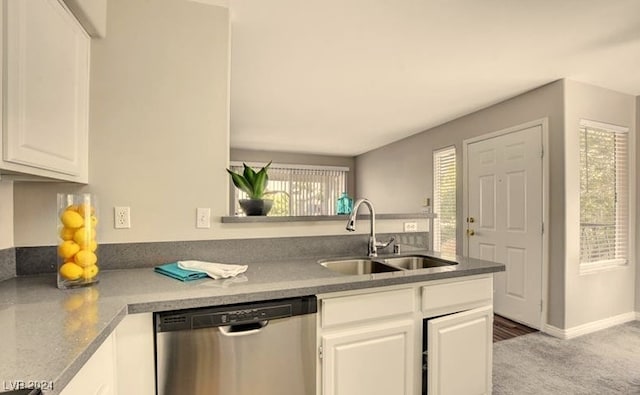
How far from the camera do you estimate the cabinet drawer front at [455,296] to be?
156 cm

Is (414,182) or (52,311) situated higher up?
(414,182)

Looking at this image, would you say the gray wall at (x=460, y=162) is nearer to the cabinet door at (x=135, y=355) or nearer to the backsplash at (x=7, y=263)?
the cabinet door at (x=135, y=355)

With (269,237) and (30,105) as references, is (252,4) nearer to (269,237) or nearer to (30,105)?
(30,105)

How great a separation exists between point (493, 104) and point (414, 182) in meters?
1.77

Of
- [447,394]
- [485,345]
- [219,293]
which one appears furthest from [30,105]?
[485,345]

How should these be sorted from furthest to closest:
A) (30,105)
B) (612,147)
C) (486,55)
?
(612,147)
(486,55)
(30,105)

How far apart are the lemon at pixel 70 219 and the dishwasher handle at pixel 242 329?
740 millimetres

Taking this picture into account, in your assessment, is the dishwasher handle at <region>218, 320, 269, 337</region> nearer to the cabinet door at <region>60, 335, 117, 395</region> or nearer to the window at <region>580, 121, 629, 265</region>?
the cabinet door at <region>60, 335, 117, 395</region>

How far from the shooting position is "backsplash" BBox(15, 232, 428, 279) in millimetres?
1488

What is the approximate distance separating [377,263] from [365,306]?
52 centimetres

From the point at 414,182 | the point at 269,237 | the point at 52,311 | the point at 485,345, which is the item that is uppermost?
the point at 414,182

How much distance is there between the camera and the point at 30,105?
1.10 meters

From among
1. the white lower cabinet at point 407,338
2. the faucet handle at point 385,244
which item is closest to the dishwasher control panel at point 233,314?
the white lower cabinet at point 407,338

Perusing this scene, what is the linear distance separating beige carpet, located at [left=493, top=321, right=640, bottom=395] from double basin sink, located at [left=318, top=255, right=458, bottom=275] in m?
1.02
